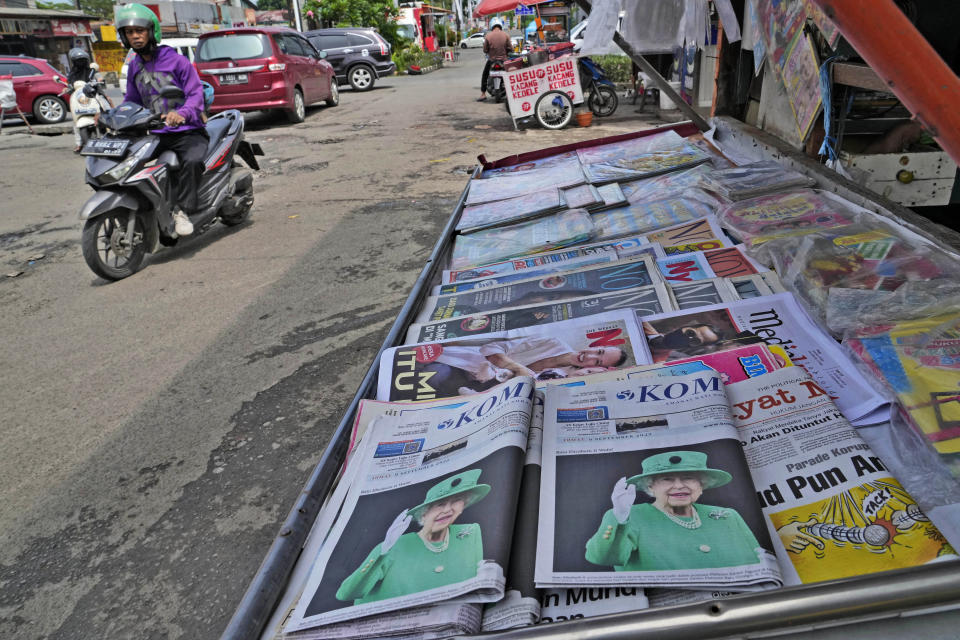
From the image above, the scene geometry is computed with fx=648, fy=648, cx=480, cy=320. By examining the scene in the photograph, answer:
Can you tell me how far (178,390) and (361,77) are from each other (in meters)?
14.3

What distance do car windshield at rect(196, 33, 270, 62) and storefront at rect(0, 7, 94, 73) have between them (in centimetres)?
1781

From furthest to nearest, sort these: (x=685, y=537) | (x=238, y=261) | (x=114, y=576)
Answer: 1. (x=238, y=261)
2. (x=114, y=576)
3. (x=685, y=537)

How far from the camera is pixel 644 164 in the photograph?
112 inches

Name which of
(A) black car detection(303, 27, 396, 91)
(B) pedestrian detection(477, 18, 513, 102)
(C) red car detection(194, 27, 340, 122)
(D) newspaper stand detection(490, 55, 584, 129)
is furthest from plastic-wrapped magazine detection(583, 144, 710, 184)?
(A) black car detection(303, 27, 396, 91)

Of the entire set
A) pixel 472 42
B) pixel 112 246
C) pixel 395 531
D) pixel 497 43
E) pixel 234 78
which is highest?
pixel 472 42

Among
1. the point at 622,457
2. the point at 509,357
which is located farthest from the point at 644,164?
the point at 622,457

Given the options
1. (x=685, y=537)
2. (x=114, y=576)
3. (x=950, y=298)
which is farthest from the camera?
(x=114, y=576)

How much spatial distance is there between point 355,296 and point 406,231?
53.0 inches

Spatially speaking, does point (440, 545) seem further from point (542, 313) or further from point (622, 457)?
point (542, 313)

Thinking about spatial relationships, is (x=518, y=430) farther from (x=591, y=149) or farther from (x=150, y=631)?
(x=591, y=149)

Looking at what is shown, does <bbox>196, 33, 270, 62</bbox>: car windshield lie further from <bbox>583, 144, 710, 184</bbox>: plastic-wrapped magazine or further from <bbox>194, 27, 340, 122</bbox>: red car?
<bbox>583, 144, 710, 184</bbox>: plastic-wrapped magazine

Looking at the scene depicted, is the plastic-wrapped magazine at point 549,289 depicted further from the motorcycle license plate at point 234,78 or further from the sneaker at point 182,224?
the motorcycle license plate at point 234,78

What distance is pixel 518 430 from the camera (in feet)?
3.39

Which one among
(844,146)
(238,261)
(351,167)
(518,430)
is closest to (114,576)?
(518,430)
